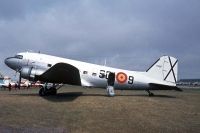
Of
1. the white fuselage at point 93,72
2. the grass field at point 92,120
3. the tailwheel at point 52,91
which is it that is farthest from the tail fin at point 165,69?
the grass field at point 92,120

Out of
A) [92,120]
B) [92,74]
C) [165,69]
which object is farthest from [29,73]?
[165,69]

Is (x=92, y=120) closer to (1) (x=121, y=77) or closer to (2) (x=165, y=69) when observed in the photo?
(1) (x=121, y=77)

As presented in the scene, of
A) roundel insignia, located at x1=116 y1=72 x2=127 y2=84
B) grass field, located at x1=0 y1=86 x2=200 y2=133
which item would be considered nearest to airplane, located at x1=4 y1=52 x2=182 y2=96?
roundel insignia, located at x1=116 y1=72 x2=127 y2=84

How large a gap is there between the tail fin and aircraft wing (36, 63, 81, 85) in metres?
7.54

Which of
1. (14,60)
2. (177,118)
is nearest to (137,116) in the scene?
(177,118)

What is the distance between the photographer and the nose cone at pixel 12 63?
26609 millimetres

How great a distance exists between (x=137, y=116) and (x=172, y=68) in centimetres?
1465

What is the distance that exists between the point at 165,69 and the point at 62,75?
10223 millimetres

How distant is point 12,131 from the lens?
10.7m

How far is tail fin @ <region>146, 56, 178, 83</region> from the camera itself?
2877 cm

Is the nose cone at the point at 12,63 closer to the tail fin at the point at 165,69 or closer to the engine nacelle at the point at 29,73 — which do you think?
the engine nacelle at the point at 29,73

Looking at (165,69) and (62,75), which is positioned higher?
(165,69)

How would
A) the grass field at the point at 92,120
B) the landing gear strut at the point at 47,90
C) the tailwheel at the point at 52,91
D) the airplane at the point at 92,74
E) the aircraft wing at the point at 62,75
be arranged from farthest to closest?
the tailwheel at the point at 52,91, the landing gear strut at the point at 47,90, the airplane at the point at 92,74, the aircraft wing at the point at 62,75, the grass field at the point at 92,120

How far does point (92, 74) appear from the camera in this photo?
27.1 metres
